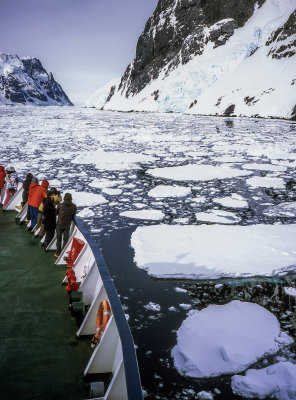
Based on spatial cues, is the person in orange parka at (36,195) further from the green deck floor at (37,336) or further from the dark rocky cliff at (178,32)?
the dark rocky cliff at (178,32)

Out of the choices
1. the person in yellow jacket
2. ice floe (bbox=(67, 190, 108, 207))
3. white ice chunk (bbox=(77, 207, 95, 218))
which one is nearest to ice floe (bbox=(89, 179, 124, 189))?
ice floe (bbox=(67, 190, 108, 207))

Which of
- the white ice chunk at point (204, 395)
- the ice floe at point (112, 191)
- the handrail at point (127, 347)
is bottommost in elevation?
the white ice chunk at point (204, 395)

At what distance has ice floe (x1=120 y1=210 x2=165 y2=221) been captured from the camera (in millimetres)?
9117

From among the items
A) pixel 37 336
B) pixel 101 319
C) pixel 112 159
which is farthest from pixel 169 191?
pixel 37 336

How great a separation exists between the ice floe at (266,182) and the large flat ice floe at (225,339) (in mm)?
8283

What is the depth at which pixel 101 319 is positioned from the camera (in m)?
3.97

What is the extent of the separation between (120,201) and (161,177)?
3.70 m

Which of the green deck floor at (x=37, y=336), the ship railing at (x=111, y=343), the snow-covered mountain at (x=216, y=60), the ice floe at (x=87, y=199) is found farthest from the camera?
the snow-covered mountain at (x=216, y=60)

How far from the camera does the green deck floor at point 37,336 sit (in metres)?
3.32

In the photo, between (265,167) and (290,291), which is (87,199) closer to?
(290,291)

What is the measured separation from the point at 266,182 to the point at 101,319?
10.7 meters

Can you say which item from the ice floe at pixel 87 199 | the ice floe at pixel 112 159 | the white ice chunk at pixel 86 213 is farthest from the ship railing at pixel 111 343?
the ice floe at pixel 112 159

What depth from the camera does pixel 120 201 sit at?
10672 mm

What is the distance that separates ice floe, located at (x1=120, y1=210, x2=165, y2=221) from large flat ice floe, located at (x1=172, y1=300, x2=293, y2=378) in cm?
431
